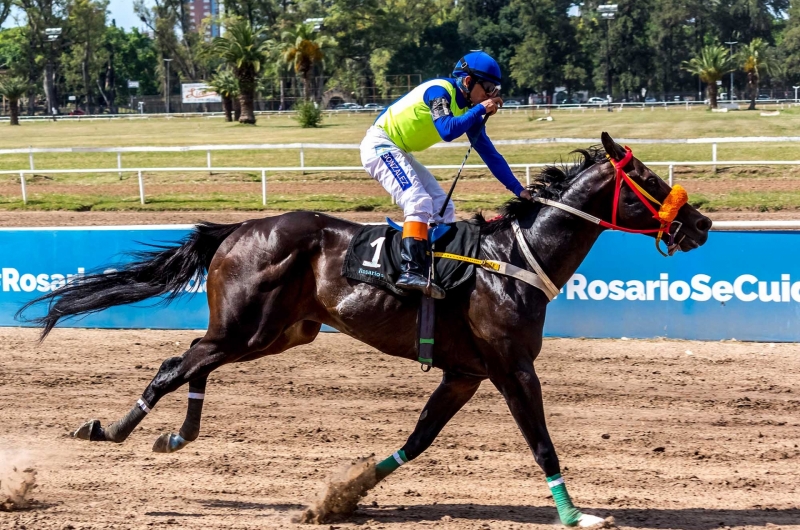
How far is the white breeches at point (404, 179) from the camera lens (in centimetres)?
478

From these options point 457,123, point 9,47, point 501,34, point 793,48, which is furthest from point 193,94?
point 457,123

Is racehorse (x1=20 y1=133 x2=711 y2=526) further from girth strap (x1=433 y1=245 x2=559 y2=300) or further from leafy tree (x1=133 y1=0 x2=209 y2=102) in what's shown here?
leafy tree (x1=133 y1=0 x2=209 y2=102)

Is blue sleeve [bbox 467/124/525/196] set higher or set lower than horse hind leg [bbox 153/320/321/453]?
higher

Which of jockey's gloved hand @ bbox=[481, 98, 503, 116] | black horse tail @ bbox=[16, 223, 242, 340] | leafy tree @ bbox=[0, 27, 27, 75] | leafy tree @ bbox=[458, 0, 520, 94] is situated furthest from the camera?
leafy tree @ bbox=[0, 27, 27, 75]

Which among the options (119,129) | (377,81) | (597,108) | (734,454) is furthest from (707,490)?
(377,81)

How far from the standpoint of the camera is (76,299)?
17.7 ft

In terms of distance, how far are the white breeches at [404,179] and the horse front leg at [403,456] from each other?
0.89 metres

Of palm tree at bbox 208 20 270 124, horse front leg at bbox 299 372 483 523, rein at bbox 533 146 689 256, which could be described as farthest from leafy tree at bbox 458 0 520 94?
horse front leg at bbox 299 372 483 523

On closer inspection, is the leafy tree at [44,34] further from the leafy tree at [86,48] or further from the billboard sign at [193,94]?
the billboard sign at [193,94]

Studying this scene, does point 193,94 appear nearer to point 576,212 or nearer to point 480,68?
point 480,68

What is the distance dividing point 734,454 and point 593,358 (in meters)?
2.48

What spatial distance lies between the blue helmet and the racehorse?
0.61 metres

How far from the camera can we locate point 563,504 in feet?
14.5

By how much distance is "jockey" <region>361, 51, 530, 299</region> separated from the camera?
14.9 ft
